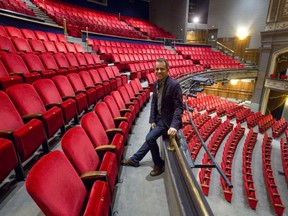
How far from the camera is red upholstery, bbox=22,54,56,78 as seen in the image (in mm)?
776

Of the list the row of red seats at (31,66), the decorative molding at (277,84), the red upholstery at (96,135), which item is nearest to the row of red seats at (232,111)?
the decorative molding at (277,84)

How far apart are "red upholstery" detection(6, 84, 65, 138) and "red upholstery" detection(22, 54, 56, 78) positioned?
10.7 inches

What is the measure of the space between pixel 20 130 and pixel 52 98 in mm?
243

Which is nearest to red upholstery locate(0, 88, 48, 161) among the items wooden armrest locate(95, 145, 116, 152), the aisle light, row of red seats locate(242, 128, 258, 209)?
wooden armrest locate(95, 145, 116, 152)

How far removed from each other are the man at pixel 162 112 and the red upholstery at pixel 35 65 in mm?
512

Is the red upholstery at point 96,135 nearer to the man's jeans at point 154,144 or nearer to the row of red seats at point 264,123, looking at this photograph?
the man's jeans at point 154,144

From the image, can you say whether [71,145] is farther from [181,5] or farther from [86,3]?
[181,5]

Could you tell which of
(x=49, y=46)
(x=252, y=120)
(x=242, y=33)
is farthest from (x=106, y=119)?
(x=242, y=33)

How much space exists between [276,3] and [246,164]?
8.10ft

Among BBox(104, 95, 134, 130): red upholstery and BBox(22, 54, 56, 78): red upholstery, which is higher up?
BBox(22, 54, 56, 78): red upholstery

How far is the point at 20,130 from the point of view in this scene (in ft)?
1.26

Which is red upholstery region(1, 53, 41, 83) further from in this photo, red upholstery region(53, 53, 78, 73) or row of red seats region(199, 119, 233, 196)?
row of red seats region(199, 119, 233, 196)

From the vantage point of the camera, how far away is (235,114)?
7.19 ft

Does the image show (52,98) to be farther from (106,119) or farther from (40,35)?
(40,35)
